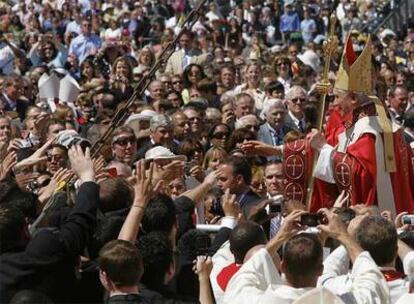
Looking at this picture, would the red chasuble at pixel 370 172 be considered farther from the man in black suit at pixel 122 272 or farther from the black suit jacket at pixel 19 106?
the black suit jacket at pixel 19 106

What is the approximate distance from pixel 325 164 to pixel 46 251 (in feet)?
11.9

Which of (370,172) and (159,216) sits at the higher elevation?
(159,216)

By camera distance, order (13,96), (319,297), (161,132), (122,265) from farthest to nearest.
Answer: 1. (13,96)
2. (161,132)
3. (122,265)
4. (319,297)

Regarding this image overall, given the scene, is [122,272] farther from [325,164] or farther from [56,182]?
[325,164]

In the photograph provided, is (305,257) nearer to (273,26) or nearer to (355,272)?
(355,272)

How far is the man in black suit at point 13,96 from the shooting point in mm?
14852

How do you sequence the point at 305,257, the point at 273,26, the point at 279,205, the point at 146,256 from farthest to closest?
the point at 273,26
the point at 279,205
the point at 146,256
the point at 305,257

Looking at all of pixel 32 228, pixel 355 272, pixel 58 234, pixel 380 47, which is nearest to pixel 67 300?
pixel 58 234

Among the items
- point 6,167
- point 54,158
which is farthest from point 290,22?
point 6,167

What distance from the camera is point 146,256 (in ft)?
20.9

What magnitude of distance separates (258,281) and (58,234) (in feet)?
3.37

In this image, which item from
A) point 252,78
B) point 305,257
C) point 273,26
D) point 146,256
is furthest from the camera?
point 273,26

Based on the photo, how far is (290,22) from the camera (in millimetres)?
28344

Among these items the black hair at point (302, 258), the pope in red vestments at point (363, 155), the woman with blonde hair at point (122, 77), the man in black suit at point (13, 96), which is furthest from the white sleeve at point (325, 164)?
the man in black suit at point (13, 96)
